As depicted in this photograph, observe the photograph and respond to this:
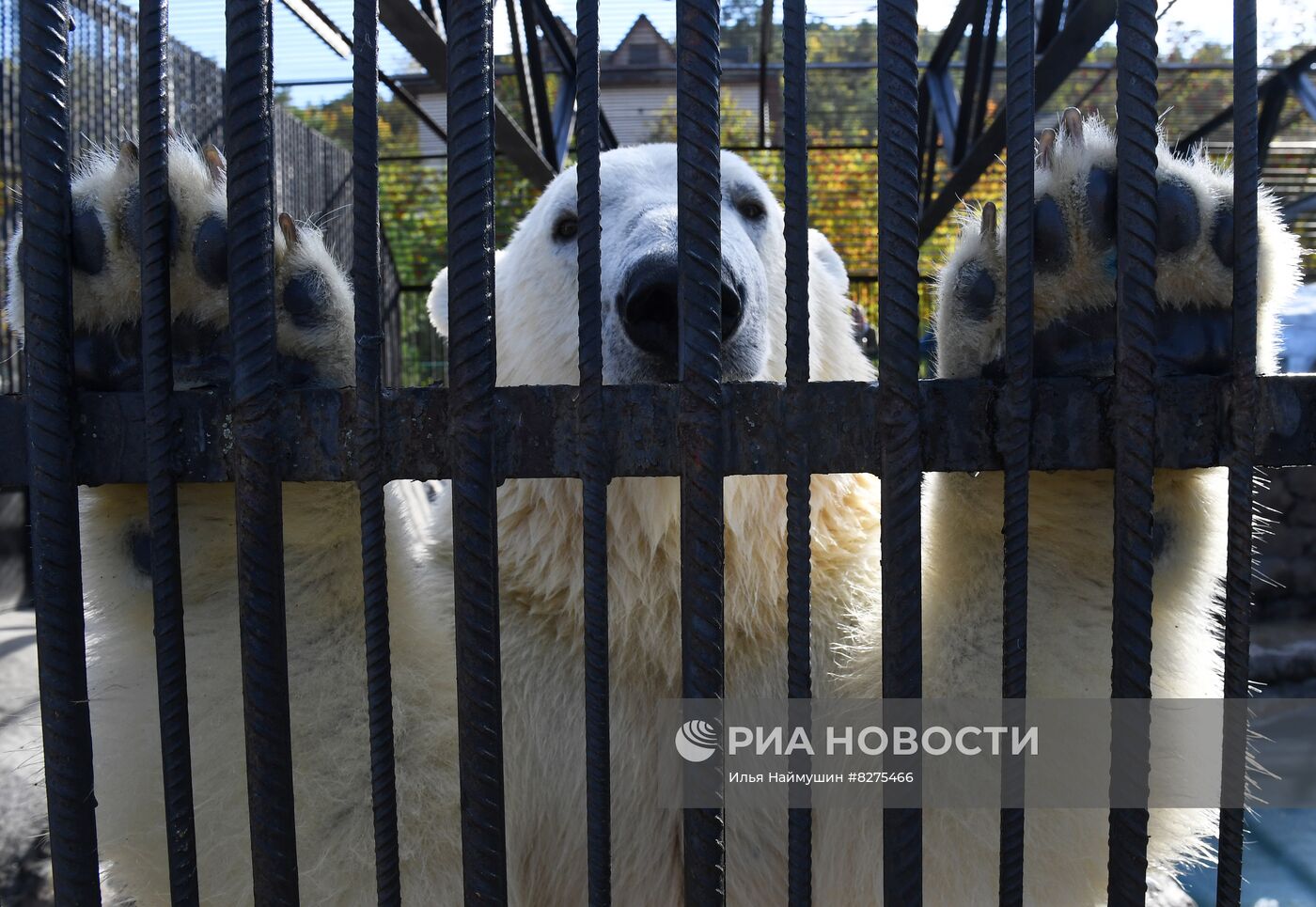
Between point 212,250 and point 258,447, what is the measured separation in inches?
9.7

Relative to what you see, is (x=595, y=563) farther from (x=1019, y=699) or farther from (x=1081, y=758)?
(x=1081, y=758)


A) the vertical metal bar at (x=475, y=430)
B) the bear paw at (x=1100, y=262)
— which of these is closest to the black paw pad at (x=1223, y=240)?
the bear paw at (x=1100, y=262)

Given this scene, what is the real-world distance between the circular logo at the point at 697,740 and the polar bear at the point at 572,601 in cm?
46

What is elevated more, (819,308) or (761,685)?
(819,308)

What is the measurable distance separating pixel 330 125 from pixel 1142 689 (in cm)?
1104

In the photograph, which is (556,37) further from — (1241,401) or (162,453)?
(1241,401)

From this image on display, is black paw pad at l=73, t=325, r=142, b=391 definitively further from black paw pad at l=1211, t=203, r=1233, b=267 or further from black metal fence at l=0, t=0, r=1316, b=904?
black paw pad at l=1211, t=203, r=1233, b=267

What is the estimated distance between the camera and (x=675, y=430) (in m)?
0.91

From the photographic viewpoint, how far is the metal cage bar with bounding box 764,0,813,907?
0.89 m

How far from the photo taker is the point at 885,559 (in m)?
0.92

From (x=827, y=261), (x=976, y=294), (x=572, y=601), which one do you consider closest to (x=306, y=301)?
(x=572, y=601)

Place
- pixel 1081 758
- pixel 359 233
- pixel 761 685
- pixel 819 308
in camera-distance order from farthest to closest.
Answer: pixel 819 308, pixel 761 685, pixel 1081 758, pixel 359 233

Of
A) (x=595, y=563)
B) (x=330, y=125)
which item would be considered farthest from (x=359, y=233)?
(x=330, y=125)

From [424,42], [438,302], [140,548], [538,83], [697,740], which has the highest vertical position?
[538,83]
